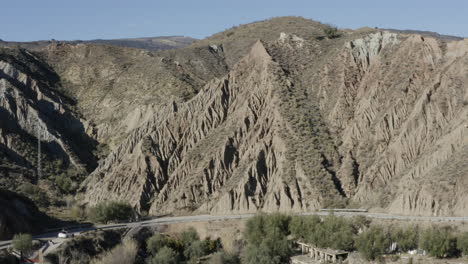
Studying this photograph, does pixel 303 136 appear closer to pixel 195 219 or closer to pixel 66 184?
pixel 195 219

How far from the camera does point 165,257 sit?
61062mm

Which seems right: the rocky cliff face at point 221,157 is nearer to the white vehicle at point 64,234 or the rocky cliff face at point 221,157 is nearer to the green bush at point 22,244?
the white vehicle at point 64,234

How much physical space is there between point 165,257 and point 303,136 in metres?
23.1

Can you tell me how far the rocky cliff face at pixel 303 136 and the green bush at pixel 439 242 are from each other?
4.20 m

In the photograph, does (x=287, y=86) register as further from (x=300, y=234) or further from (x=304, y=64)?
(x=300, y=234)

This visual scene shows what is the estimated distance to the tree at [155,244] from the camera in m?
64.0

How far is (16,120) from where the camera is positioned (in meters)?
97.1

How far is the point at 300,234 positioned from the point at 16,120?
48.1 metres

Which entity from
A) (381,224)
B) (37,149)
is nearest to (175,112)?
(37,149)

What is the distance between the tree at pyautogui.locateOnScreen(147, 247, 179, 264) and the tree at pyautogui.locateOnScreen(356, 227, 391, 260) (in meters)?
15.2

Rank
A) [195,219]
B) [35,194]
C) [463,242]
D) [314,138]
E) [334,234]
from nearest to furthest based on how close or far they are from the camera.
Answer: [463,242] → [334,234] → [195,219] → [314,138] → [35,194]

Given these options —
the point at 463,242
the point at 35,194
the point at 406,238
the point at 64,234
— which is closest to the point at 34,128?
the point at 35,194

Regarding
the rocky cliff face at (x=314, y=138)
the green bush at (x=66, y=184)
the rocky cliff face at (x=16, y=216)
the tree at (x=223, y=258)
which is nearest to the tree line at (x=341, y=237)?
the tree at (x=223, y=258)

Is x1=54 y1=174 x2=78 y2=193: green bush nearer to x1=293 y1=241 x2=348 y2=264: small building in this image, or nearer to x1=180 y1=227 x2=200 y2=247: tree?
x1=180 y1=227 x2=200 y2=247: tree
